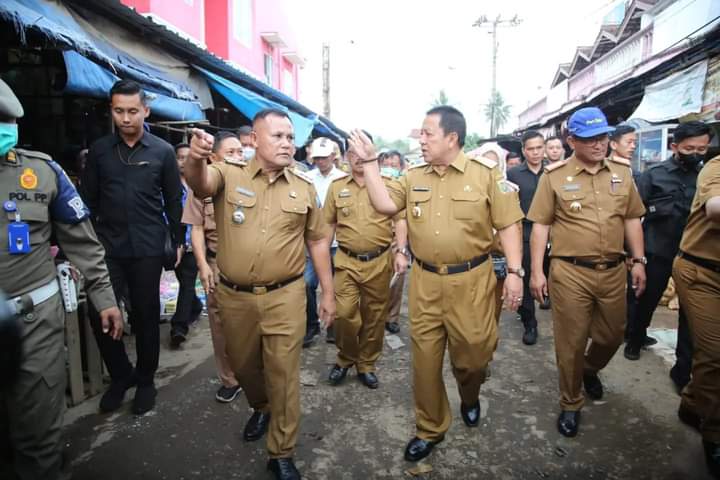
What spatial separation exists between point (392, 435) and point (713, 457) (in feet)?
6.15

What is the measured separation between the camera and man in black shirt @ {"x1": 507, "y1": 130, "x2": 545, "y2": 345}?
504cm

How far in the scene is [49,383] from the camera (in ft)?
7.25

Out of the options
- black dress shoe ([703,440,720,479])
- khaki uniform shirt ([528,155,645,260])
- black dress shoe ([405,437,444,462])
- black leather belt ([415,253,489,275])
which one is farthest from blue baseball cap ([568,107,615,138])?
black dress shoe ([405,437,444,462])

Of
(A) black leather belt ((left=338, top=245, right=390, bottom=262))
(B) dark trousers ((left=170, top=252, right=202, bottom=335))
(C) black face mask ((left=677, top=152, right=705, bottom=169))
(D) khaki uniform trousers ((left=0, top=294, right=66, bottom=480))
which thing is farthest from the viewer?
(B) dark trousers ((left=170, top=252, right=202, bottom=335))

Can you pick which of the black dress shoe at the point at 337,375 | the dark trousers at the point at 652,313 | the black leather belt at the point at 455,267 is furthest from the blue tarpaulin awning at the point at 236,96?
the dark trousers at the point at 652,313

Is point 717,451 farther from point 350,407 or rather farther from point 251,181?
point 251,181

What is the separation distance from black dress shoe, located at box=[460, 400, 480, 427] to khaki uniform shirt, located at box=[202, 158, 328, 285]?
1.54 meters

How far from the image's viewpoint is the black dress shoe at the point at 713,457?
9.01 ft

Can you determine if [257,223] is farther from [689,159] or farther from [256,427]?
[689,159]

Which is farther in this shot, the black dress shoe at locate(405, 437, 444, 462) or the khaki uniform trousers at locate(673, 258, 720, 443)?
the black dress shoe at locate(405, 437, 444, 462)

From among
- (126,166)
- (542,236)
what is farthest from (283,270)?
(542,236)

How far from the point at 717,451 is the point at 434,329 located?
5.65ft

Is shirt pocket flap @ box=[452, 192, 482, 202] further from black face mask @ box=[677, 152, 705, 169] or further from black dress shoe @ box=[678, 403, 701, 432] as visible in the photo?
black face mask @ box=[677, 152, 705, 169]

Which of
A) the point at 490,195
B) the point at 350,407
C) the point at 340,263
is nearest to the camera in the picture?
the point at 490,195
